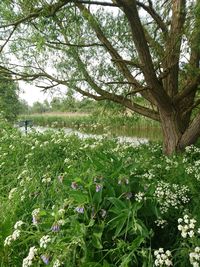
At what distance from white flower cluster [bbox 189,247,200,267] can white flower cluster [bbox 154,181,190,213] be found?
0.56 metres

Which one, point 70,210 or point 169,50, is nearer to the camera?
point 70,210

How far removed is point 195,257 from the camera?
1.50 m

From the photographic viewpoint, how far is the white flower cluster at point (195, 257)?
149 centimetres

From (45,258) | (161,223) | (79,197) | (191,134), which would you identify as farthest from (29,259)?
(191,134)

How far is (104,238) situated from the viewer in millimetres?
1911

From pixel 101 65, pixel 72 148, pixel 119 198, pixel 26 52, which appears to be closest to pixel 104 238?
pixel 119 198

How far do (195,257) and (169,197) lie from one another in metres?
0.76

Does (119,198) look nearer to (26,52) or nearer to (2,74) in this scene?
(26,52)

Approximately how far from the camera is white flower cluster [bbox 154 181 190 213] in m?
2.17

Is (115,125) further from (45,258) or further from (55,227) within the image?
(45,258)

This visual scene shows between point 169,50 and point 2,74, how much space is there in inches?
115

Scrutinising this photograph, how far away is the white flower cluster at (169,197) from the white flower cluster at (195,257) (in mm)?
558

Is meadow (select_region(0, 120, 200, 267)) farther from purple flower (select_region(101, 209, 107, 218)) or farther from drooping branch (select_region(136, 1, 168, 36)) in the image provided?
drooping branch (select_region(136, 1, 168, 36))

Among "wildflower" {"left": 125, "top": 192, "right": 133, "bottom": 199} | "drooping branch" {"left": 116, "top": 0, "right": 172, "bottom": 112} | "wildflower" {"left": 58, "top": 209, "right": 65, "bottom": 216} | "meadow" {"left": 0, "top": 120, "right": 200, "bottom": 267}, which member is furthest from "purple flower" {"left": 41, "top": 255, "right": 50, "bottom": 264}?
"drooping branch" {"left": 116, "top": 0, "right": 172, "bottom": 112}
